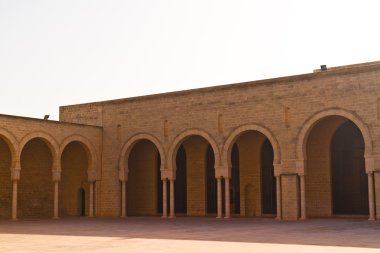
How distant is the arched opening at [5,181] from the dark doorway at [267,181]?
38.7ft

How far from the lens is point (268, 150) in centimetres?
2564

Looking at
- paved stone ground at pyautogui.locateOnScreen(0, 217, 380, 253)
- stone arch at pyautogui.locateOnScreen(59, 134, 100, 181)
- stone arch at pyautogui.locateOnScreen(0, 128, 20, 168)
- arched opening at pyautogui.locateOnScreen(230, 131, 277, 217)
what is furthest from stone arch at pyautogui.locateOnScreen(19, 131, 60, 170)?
arched opening at pyautogui.locateOnScreen(230, 131, 277, 217)

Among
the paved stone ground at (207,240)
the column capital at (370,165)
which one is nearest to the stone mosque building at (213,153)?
the column capital at (370,165)

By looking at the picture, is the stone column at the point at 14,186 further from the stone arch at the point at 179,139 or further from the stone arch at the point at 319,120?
the stone arch at the point at 319,120

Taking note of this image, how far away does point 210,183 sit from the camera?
27.5 meters

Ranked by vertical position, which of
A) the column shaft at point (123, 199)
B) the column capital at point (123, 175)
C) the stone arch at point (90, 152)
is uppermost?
the stone arch at point (90, 152)

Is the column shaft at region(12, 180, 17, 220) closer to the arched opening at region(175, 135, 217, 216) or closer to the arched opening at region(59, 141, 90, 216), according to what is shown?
the arched opening at region(59, 141, 90, 216)

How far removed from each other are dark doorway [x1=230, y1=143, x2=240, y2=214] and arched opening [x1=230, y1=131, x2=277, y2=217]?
15cm

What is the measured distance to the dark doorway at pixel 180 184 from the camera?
92.8 ft

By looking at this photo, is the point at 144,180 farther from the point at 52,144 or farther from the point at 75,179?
the point at 52,144

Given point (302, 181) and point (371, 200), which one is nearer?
point (371, 200)

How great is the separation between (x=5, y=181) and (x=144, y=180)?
22.8 feet

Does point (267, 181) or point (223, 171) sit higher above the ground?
point (223, 171)

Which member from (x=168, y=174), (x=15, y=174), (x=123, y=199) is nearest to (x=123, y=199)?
(x=123, y=199)
